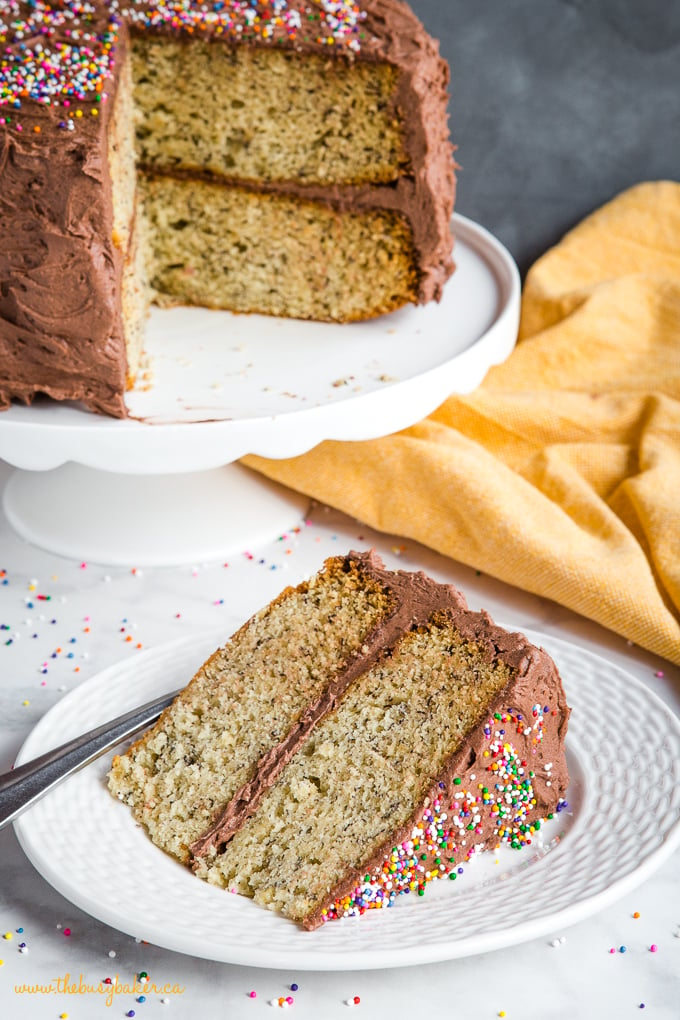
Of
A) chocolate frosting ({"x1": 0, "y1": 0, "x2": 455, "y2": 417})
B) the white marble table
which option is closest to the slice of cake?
the white marble table

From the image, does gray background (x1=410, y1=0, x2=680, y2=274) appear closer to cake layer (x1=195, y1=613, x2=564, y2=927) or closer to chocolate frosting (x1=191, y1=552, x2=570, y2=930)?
chocolate frosting (x1=191, y1=552, x2=570, y2=930)

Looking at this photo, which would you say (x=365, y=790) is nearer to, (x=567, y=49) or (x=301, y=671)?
(x=301, y=671)

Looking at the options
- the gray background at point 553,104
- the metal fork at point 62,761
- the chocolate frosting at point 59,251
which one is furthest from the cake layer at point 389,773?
the gray background at point 553,104

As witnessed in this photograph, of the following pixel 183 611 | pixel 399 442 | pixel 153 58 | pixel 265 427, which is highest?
pixel 153 58

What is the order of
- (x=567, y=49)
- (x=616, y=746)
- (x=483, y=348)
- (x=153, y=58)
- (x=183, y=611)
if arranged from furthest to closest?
(x=567, y=49) < (x=153, y=58) < (x=483, y=348) < (x=183, y=611) < (x=616, y=746)

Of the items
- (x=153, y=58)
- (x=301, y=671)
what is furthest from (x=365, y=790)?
(x=153, y=58)

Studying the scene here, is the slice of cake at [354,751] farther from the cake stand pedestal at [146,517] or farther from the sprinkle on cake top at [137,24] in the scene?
the sprinkle on cake top at [137,24]

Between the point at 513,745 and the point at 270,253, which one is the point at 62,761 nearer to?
the point at 513,745
